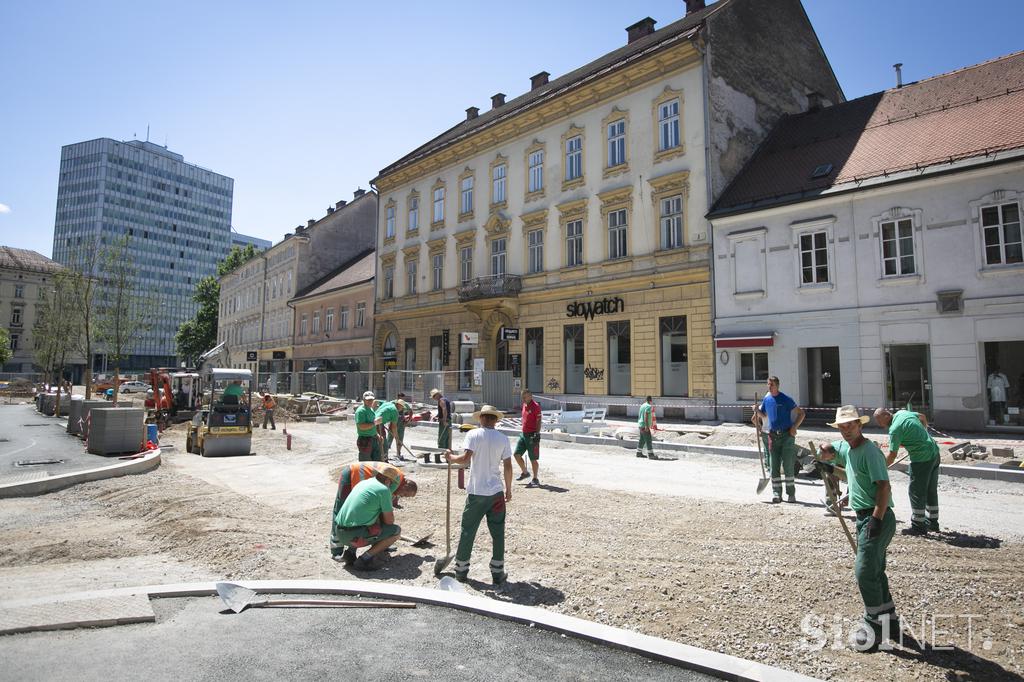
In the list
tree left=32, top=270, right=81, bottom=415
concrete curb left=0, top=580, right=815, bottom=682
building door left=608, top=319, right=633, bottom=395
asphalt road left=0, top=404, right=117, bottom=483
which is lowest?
concrete curb left=0, top=580, right=815, bottom=682

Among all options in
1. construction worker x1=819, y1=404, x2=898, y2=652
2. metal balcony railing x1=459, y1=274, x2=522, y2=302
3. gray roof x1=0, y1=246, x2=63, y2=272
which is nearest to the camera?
construction worker x1=819, y1=404, x2=898, y2=652

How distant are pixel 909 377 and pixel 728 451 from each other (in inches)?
279

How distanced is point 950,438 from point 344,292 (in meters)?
34.6

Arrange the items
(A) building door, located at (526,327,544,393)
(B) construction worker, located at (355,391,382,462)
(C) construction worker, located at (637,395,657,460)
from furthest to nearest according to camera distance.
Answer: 1. (A) building door, located at (526,327,544,393)
2. (C) construction worker, located at (637,395,657,460)
3. (B) construction worker, located at (355,391,382,462)

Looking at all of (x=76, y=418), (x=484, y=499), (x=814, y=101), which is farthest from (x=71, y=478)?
(x=814, y=101)

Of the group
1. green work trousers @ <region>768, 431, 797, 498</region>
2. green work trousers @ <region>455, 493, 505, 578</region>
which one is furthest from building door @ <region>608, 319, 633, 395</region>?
green work trousers @ <region>455, 493, 505, 578</region>

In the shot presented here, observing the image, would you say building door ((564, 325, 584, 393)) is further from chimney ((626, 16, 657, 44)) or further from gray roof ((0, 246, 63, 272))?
gray roof ((0, 246, 63, 272))

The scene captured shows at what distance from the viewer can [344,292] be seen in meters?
40.8

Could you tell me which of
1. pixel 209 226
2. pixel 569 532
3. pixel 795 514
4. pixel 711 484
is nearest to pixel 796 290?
pixel 711 484

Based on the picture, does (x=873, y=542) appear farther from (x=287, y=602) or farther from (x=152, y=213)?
(x=152, y=213)

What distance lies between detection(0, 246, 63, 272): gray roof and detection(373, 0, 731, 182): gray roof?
69602 millimetres

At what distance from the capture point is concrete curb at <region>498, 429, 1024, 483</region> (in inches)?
425

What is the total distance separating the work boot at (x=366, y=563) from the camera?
6273mm

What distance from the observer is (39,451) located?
50.9ft
